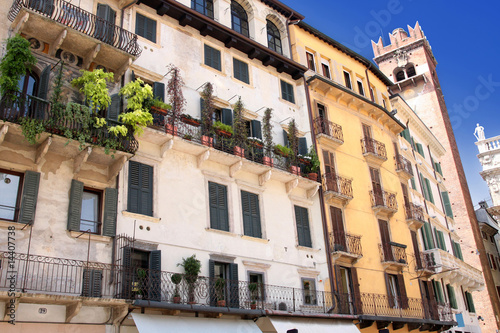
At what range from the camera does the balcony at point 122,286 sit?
12805 mm

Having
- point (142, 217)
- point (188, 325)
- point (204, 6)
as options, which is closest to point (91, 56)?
point (142, 217)

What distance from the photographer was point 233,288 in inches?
671

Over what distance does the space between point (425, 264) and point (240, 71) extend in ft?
48.6

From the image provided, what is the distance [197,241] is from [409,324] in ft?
43.4

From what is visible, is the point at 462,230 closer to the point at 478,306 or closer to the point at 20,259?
the point at 478,306

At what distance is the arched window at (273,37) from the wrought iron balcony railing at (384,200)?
29.3 feet

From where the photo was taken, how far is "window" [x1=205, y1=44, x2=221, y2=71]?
21125 mm

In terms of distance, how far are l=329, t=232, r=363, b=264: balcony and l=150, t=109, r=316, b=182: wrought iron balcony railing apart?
3231 mm

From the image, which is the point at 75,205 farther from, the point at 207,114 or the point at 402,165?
the point at 402,165

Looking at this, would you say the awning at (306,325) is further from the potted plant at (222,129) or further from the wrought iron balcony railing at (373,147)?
the wrought iron balcony railing at (373,147)

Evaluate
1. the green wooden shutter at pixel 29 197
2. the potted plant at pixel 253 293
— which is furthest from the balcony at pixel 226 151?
the potted plant at pixel 253 293

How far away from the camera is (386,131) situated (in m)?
30.4

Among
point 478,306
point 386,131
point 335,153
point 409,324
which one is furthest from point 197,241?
point 478,306

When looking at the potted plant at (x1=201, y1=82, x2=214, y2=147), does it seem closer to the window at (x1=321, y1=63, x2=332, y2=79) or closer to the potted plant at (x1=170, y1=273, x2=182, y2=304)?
the potted plant at (x1=170, y1=273, x2=182, y2=304)
